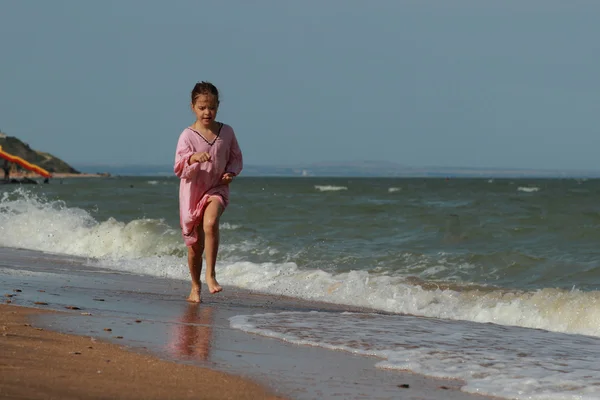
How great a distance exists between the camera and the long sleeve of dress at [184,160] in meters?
8.03

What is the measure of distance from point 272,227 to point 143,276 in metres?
10.2

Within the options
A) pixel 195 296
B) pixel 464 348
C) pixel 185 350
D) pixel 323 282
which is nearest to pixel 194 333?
pixel 185 350

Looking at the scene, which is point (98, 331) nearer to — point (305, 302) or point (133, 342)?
point (133, 342)

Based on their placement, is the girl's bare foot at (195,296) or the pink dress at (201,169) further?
the girl's bare foot at (195,296)

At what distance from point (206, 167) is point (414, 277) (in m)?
5.03

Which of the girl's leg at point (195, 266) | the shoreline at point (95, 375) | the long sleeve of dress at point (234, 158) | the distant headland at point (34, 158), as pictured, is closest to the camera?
the shoreline at point (95, 375)

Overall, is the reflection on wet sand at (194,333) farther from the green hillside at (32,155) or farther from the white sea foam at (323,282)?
the green hillside at (32,155)

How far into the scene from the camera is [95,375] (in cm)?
457

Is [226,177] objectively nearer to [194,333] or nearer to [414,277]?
[194,333]

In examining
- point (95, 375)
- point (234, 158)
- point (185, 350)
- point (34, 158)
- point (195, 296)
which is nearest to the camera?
point (95, 375)

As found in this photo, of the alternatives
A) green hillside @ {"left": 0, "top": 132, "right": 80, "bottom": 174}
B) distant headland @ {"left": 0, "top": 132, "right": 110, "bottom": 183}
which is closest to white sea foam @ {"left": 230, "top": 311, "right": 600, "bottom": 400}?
distant headland @ {"left": 0, "top": 132, "right": 110, "bottom": 183}

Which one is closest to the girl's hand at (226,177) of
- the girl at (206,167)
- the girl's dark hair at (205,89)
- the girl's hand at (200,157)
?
the girl at (206,167)

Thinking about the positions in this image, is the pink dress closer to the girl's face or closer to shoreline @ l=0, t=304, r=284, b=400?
the girl's face

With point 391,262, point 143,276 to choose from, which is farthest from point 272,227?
point 143,276
